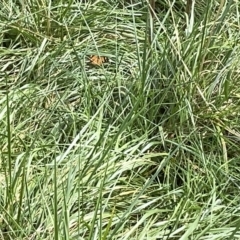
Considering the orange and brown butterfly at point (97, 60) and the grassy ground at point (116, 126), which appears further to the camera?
the orange and brown butterfly at point (97, 60)

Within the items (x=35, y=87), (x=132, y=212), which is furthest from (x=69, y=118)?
(x=132, y=212)

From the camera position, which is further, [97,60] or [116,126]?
[97,60]

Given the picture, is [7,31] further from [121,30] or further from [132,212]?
[132,212]

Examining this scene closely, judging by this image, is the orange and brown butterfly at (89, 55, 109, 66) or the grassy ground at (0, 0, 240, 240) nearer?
the grassy ground at (0, 0, 240, 240)
